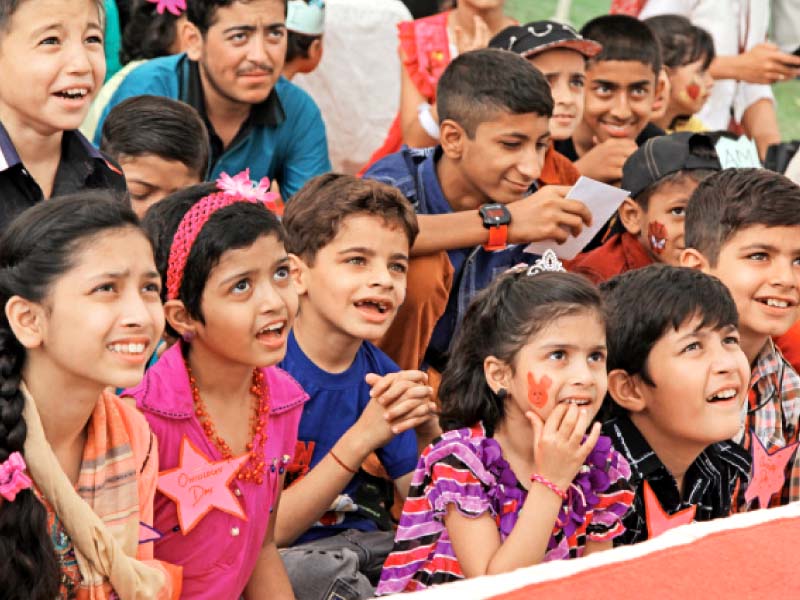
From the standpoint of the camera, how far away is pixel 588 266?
3.67m

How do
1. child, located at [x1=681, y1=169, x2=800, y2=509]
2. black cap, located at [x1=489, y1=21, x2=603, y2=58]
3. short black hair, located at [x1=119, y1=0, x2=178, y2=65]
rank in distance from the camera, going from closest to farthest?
child, located at [x1=681, y1=169, x2=800, y2=509]
black cap, located at [x1=489, y1=21, x2=603, y2=58]
short black hair, located at [x1=119, y1=0, x2=178, y2=65]

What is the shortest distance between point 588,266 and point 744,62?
7.04 ft

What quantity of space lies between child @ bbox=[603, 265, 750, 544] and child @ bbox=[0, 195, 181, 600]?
109cm

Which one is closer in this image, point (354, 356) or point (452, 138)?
point (354, 356)

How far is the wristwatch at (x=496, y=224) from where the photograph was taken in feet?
10.9

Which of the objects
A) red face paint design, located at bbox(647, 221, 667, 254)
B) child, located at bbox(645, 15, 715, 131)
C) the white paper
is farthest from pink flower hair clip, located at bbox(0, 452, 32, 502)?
child, located at bbox(645, 15, 715, 131)

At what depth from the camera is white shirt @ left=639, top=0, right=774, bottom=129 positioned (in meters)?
5.65

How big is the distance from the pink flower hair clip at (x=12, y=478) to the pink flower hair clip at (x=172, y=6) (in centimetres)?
253

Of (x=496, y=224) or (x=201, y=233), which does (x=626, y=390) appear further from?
(x=201, y=233)

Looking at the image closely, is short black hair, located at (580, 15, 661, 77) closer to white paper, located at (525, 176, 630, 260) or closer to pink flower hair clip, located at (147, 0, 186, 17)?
white paper, located at (525, 176, 630, 260)

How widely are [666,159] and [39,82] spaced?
186 cm

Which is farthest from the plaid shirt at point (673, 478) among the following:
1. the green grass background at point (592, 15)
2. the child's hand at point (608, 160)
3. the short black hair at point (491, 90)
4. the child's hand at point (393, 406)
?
the green grass background at point (592, 15)

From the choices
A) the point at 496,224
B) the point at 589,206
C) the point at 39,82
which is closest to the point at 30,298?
the point at 39,82

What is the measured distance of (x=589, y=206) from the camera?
133 inches
